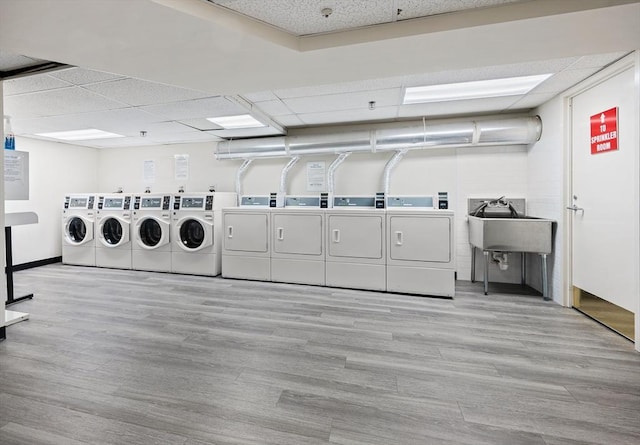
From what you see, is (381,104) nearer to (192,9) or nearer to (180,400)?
(192,9)

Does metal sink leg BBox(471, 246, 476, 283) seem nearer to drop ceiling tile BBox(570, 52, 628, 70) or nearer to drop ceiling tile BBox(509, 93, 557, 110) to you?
drop ceiling tile BBox(509, 93, 557, 110)

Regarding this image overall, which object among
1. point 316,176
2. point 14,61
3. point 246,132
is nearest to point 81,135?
point 246,132

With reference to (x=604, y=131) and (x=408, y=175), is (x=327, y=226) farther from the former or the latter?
(x=604, y=131)

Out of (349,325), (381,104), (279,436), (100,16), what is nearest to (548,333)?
(349,325)

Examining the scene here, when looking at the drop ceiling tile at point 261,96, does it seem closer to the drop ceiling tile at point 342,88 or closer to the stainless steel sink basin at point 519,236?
the drop ceiling tile at point 342,88

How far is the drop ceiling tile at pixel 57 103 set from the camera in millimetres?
2789

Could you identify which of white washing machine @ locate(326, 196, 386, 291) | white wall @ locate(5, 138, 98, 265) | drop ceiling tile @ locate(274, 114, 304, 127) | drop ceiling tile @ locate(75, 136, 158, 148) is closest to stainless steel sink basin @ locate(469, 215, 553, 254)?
white washing machine @ locate(326, 196, 386, 291)

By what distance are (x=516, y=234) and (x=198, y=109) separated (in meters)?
3.85

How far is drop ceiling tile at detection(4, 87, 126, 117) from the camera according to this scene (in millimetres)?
2789

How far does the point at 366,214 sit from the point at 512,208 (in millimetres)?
1807

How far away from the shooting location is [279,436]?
1321 mm

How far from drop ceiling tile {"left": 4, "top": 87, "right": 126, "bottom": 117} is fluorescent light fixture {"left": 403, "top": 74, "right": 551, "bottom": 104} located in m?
3.15

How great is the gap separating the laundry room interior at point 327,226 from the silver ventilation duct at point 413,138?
0.09 ft

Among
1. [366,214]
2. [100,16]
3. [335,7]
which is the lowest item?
[366,214]
